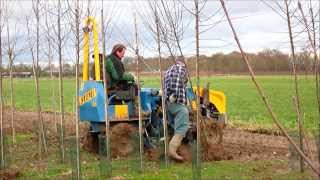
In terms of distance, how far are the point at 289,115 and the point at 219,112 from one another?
1355 cm

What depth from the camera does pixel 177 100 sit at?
9.96 m

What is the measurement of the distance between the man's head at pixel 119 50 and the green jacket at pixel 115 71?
0.07m

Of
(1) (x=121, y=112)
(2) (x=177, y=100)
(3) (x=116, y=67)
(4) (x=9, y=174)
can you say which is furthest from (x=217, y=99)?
(4) (x=9, y=174)

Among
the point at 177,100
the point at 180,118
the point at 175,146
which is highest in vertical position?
the point at 177,100

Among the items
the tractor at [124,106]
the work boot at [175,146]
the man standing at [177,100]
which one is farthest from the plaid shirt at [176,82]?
the work boot at [175,146]

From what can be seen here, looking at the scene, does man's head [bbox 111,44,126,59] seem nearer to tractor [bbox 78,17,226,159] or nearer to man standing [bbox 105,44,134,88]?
Answer: man standing [bbox 105,44,134,88]

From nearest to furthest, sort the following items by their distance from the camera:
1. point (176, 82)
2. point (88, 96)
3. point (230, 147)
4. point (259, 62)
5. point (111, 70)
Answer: point (259, 62)
point (176, 82)
point (111, 70)
point (88, 96)
point (230, 147)

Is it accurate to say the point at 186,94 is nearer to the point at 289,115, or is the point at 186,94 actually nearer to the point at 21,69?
the point at 21,69

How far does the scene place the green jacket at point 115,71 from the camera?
1034 centimetres

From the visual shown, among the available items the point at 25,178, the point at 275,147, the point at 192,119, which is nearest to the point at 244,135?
the point at 275,147

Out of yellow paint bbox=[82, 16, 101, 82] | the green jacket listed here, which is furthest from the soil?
yellow paint bbox=[82, 16, 101, 82]

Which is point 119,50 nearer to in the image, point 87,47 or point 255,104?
point 87,47

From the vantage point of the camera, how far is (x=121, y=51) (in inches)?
411

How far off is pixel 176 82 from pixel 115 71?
127 cm
